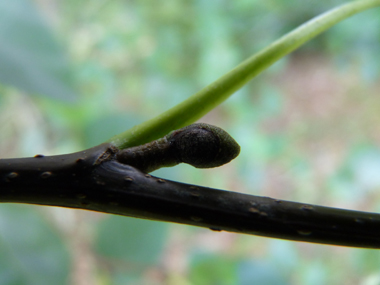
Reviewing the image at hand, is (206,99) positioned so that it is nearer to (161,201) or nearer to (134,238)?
(161,201)

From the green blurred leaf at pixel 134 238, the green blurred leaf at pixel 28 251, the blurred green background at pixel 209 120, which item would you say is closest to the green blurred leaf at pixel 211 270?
the blurred green background at pixel 209 120

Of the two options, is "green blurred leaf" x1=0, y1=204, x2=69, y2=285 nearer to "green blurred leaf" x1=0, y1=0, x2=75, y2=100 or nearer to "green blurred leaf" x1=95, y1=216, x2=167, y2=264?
"green blurred leaf" x1=95, y1=216, x2=167, y2=264

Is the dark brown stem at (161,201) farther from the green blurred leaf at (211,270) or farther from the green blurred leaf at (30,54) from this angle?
the green blurred leaf at (211,270)

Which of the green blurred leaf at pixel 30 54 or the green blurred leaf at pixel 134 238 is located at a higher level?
the green blurred leaf at pixel 30 54

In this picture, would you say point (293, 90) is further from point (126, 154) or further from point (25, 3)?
point (126, 154)

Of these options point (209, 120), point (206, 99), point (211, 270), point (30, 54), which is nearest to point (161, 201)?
point (206, 99)

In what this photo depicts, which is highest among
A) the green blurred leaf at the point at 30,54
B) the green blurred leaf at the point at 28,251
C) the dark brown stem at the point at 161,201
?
the green blurred leaf at the point at 30,54

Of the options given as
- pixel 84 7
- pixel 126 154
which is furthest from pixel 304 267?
pixel 84 7
